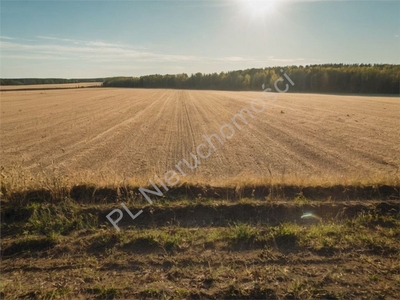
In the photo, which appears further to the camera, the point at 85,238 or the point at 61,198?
the point at 61,198

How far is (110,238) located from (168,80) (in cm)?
13507

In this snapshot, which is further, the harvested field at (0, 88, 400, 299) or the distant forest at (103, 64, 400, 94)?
the distant forest at (103, 64, 400, 94)

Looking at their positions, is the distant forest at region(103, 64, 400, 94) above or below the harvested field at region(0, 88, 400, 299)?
above

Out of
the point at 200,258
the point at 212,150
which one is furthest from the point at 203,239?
the point at 212,150

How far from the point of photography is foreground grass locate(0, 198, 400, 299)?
3986 millimetres

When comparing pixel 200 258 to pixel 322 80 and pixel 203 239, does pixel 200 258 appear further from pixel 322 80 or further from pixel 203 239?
pixel 322 80

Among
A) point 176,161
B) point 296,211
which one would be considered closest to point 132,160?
point 176,161

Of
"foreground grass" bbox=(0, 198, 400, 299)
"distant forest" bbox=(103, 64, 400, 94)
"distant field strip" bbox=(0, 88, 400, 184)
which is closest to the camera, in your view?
"foreground grass" bbox=(0, 198, 400, 299)

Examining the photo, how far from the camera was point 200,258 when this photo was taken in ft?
15.5

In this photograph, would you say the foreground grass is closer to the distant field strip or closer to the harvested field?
the harvested field

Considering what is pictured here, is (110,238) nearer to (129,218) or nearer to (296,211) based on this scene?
(129,218)

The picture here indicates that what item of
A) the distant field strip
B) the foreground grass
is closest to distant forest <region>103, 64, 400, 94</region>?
the distant field strip

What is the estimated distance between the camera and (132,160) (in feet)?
43.7

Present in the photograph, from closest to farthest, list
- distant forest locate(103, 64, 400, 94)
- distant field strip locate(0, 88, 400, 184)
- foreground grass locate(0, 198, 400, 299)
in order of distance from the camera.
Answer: foreground grass locate(0, 198, 400, 299) → distant field strip locate(0, 88, 400, 184) → distant forest locate(103, 64, 400, 94)
